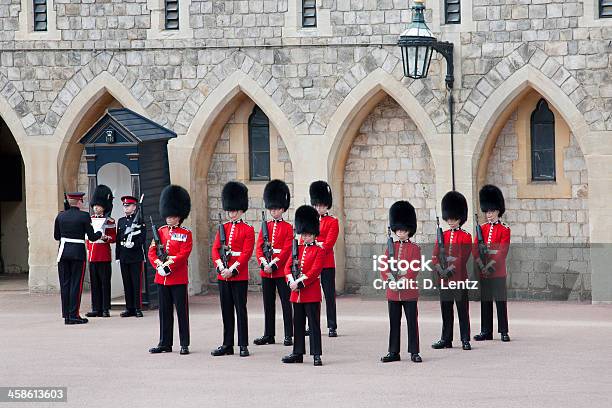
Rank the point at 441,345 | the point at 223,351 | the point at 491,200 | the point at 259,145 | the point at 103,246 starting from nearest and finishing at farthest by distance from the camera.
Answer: the point at 223,351, the point at 441,345, the point at 491,200, the point at 103,246, the point at 259,145

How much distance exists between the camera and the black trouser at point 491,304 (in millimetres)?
11344

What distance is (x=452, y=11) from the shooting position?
14.0m

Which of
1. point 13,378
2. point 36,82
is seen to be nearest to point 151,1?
point 36,82

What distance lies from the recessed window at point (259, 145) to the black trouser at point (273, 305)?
347 centimetres

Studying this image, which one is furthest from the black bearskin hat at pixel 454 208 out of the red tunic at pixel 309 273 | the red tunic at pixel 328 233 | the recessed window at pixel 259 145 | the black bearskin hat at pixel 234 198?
the recessed window at pixel 259 145

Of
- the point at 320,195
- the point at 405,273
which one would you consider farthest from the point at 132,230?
the point at 405,273

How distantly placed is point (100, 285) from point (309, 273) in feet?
11.7

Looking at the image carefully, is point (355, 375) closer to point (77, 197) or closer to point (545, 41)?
point (77, 197)

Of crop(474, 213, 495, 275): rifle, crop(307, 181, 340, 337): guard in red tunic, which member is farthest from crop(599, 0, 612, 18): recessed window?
crop(307, 181, 340, 337): guard in red tunic

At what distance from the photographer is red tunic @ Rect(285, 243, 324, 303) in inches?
407

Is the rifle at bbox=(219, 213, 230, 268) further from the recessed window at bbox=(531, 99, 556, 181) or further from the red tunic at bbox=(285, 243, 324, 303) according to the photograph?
the recessed window at bbox=(531, 99, 556, 181)

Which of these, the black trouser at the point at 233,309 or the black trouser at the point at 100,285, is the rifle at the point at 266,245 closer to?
the black trouser at the point at 233,309

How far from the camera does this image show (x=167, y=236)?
11133mm

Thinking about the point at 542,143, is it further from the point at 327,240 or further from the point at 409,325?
the point at 409,325
